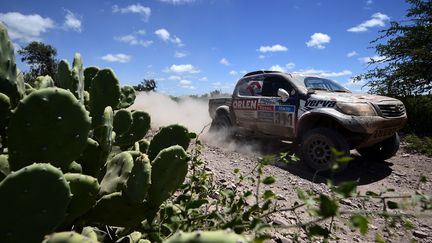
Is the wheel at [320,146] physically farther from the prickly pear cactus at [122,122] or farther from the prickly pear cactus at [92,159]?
the prickly pear cactus at [92,159]

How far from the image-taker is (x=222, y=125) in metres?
8.94

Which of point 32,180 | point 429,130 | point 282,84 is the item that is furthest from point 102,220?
point 429,130

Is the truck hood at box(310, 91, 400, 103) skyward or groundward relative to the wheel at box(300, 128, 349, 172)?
skyward

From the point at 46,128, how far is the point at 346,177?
589cm

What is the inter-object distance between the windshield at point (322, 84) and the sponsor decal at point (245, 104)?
1.29 metres

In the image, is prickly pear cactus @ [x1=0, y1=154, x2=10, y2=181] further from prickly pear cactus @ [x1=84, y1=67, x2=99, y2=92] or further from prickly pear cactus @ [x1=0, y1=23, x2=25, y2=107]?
prickly pear cactus @ [x1=84, y1=67, x2=99, y2=92]

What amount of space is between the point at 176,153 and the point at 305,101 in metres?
5.06

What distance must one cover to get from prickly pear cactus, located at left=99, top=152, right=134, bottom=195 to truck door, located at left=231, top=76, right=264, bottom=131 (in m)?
5.87

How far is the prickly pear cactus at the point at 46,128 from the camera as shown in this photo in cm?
146

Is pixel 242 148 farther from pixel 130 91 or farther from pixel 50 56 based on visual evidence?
pixel 50 56

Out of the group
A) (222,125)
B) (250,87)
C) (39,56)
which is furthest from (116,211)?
(39,56)

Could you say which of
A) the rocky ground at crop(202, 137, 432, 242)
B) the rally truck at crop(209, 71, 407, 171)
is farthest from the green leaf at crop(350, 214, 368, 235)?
the rally truck at crop(209, 71, 407, 171)

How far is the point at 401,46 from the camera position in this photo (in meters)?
13.4

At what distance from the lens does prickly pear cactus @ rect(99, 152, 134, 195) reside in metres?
1.88
